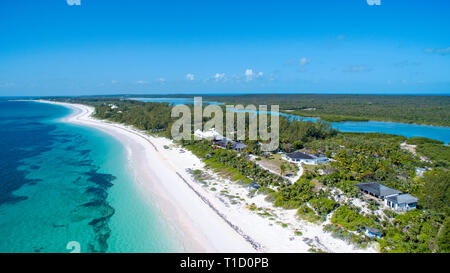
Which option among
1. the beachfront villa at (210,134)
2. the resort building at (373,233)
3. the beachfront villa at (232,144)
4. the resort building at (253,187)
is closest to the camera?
the resort building at (373,233)

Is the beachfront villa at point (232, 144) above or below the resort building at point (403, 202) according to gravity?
above

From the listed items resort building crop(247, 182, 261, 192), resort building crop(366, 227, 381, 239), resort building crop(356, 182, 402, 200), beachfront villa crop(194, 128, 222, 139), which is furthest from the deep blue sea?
resort building crop(356, 182, 402, 200)

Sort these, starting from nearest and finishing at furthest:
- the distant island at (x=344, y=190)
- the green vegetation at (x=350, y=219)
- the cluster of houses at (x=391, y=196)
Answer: the distant island at (x=344, y=190)
the green vegetation at (x=350, y=219)
the cluster of houses at (x=391, y=196)

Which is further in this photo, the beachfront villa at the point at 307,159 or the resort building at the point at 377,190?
the beachfront villa at the point at 307,159

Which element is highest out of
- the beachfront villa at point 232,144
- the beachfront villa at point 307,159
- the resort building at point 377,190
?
the beachfront villa at point 232,144

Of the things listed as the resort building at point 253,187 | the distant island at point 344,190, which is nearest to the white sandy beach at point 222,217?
the distant island at point 344,190

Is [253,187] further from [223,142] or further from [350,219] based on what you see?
[223,142]

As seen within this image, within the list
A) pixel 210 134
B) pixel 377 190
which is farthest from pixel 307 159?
pixel 210 134

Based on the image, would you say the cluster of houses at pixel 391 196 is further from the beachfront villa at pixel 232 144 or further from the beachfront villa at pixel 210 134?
the beachfront villa at pixel 210 134
